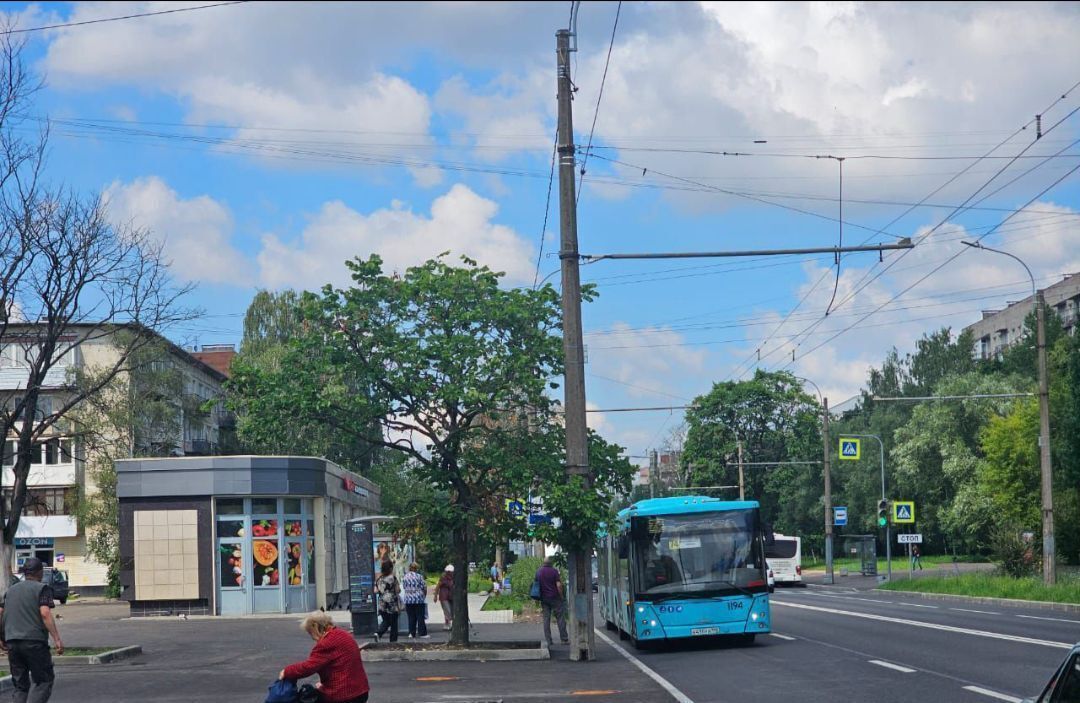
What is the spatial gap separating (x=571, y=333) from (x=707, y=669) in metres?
5.83

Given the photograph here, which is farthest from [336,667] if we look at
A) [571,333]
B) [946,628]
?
[946,628]

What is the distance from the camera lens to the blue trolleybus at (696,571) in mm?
23109

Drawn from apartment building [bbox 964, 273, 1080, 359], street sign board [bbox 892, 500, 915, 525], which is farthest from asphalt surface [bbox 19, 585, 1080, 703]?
apartment building [bbox 964, 273, 1080, 359]

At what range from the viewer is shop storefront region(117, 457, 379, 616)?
133ft

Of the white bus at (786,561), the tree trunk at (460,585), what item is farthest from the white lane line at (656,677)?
the white bus at (786,561)

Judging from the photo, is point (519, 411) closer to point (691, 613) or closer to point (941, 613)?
point (691, 613)

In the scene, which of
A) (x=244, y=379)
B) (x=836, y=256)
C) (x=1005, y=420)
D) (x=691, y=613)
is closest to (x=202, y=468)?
(x=244, y=379)

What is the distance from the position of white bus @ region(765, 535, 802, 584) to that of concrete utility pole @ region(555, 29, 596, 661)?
4260 centimetres

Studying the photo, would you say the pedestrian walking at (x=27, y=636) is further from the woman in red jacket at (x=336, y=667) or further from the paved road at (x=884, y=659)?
the paved road at (x=884, y=659)

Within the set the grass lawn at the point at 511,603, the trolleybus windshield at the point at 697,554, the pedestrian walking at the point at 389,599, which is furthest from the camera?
the grass lawn at the point at 511,603

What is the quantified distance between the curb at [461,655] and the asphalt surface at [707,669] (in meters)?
0.35

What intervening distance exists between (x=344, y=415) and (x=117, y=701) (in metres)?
7.34

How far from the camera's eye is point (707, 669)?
1900cm

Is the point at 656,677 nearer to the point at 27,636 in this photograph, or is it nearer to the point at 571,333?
the point at 571,333
